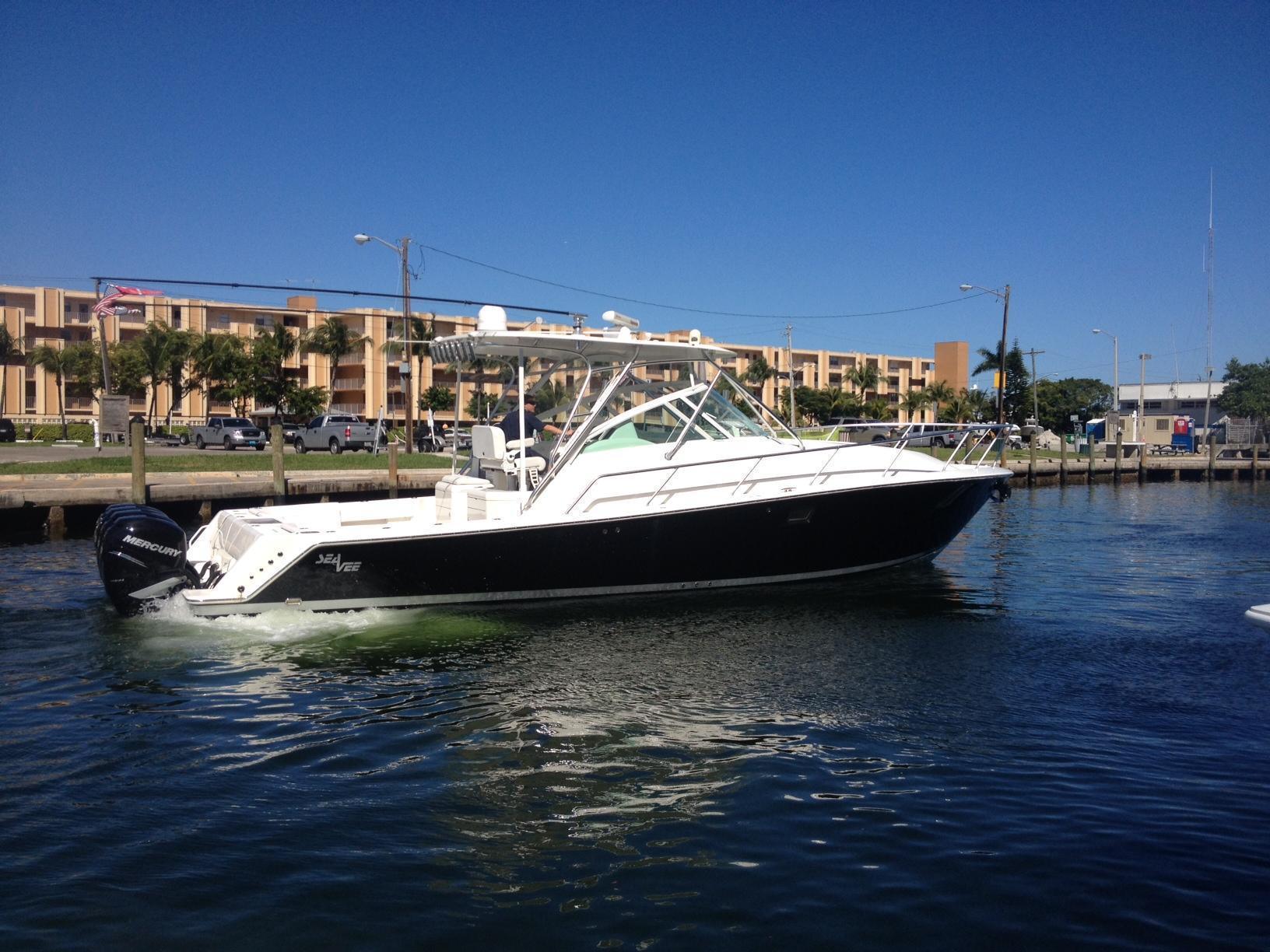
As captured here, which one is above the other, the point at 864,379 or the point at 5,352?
the point at 864,379

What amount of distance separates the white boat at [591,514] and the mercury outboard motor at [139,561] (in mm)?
15

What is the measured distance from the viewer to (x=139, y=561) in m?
9.33

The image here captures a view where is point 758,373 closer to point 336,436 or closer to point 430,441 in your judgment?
point 430,441

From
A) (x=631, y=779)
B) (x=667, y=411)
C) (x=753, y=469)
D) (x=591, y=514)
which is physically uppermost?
(x=667, y=411)

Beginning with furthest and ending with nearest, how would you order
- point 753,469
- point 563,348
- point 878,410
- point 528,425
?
point 878,410 → point 528,425 → point 563,348 → point 753,469

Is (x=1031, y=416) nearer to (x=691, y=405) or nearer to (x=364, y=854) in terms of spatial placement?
(x=691, y=405)

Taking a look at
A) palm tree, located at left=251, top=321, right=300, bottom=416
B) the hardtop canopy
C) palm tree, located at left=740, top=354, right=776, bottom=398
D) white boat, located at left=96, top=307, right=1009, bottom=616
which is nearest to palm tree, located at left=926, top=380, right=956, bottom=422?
palm tree, located at left=740, top=354, right=776, bottom=398

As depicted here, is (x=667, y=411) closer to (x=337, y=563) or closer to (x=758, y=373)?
(x=337, y=563)

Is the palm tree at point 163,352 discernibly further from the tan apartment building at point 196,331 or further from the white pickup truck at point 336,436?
the white pickup truck at point 336,436

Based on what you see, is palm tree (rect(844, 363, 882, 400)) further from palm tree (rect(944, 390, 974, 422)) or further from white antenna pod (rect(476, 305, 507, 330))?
white antenna pod (rect(476, 305, 507, 330))

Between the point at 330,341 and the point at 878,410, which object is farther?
the point at 878,410

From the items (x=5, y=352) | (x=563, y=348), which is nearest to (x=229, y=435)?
(x=5, y=352)

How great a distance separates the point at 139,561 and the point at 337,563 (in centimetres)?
171

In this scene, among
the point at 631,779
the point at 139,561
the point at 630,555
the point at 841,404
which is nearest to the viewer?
the point at 631,779
